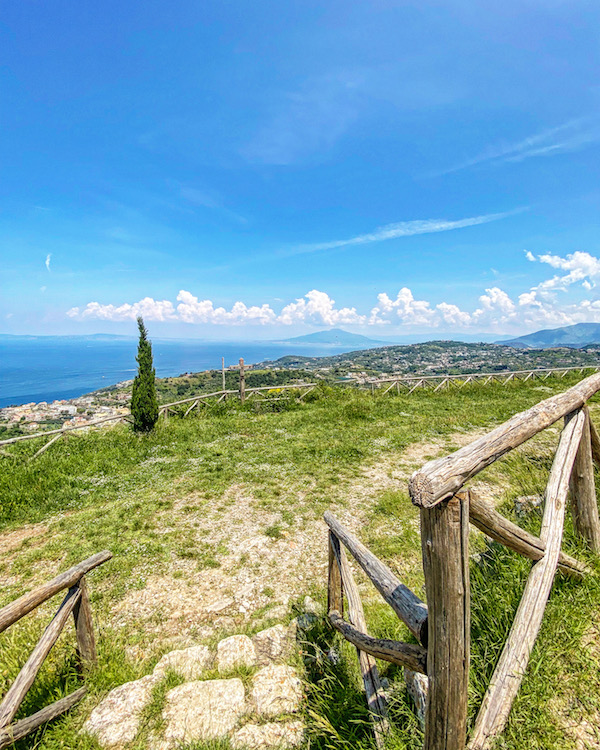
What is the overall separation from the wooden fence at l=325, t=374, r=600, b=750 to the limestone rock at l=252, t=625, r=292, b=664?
0.87m

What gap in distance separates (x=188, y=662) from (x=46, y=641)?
118 cm

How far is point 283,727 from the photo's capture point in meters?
2.24

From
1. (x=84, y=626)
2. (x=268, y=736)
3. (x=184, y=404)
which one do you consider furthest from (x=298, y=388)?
(x=268, y=736)

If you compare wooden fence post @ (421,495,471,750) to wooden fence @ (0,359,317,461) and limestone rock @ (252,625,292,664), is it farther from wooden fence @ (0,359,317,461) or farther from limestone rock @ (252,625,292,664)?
wooden fence @ (0,359,317,461)

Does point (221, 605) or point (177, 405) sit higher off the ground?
point (177, 405)

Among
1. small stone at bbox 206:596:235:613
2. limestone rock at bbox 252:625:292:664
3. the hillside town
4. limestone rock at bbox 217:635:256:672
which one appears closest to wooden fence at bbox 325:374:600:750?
limestone rock at bbox 252:625:292:664

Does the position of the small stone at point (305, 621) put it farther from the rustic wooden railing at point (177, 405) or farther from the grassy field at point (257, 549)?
the rustic wooden railing at point (177, 405)

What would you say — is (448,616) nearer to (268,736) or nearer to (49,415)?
(268,736)

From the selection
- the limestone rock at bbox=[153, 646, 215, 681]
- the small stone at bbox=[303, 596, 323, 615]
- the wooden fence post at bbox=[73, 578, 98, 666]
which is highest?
the wooden fence post at bbox=[73, 578, 98, 666]

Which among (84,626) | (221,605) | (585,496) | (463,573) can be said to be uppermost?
(463,573)

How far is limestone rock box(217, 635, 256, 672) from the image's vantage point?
2.79 metres

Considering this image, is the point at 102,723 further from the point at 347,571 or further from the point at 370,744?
the point at 347,571

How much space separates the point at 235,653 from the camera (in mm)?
2904

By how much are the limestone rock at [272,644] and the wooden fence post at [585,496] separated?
108 inches
